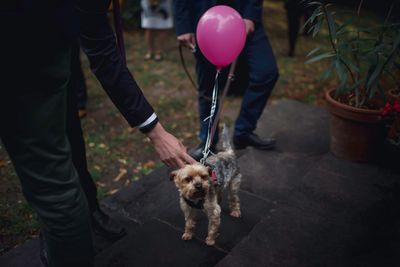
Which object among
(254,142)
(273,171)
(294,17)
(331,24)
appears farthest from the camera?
(294,17)

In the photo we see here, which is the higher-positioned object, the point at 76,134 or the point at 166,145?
the point at 166,145

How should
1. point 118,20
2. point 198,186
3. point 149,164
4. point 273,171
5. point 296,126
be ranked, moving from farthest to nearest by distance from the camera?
point 296,126
point 149,164
point 273,171
point 198,186
point 118,20

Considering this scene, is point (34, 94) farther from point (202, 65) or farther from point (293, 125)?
point (293, 125)

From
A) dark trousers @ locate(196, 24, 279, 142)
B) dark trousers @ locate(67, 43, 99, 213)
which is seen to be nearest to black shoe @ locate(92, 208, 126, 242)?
dark trousers @ locate(67, 43, 99, 213)

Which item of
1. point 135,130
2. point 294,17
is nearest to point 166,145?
point 135,130

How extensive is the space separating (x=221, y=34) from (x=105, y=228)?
1.82 m

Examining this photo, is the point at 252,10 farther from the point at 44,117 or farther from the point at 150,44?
the point at 150,44

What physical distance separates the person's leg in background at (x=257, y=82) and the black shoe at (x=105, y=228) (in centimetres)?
182

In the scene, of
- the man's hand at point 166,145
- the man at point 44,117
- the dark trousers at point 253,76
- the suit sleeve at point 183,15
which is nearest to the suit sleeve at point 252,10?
the dark trousers at point 253,76

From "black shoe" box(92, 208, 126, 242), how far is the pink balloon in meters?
1.63

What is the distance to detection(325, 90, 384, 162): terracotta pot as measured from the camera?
327cm

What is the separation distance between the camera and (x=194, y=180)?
2.33 meters

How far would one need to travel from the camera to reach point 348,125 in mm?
3426

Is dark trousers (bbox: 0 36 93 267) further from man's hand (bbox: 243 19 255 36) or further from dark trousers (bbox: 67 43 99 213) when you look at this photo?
man's hand (bbox: 243 19 255 36)
